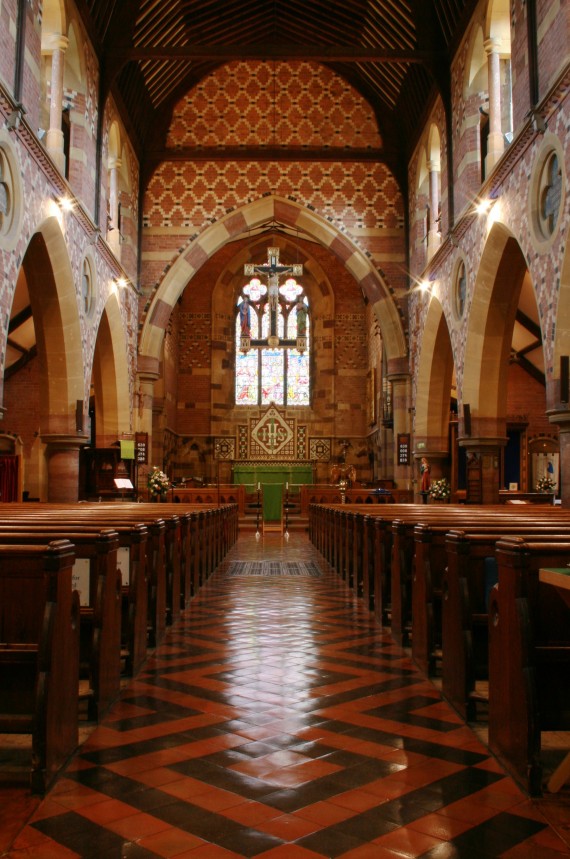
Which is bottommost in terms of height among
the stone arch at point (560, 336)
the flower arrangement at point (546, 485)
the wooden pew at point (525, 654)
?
the wooden pew at point (525, 654)

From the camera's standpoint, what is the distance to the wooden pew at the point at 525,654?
2910 millimetres

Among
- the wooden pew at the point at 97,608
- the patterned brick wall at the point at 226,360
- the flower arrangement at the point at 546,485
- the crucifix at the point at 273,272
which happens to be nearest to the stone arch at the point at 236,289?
the patterned brick wall at the point at 226,360

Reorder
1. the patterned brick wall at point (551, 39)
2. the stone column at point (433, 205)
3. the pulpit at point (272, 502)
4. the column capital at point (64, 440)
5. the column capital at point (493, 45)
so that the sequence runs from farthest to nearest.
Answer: the pulpit at point (272, 502) < the stone column at point (433, 205) < the column capital at point (64, 440) < the column capital at point (493, 45) < the patterned brick wall at point (551, 39)

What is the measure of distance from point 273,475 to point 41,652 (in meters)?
20.7

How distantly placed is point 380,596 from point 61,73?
9455 mm

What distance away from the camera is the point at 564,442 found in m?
8.92

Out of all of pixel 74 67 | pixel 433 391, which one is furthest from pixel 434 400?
pixel 74 67

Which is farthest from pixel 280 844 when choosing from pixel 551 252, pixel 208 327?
pixel 208 327

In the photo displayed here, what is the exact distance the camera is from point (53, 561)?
2.98 meters

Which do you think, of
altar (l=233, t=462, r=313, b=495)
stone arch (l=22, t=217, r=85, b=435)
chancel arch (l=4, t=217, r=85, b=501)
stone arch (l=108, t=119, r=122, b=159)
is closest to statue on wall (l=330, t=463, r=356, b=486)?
altar (l=233, t=462, r=313, b=495)

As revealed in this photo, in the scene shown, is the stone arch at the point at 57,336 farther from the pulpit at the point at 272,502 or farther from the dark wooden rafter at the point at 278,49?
the pulpit at the point at 272,502

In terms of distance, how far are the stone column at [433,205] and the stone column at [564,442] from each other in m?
7.69

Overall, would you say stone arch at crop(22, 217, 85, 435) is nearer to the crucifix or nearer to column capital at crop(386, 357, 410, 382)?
the crucifix

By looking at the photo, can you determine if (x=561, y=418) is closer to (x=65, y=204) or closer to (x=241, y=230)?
(x=65, y=204)
